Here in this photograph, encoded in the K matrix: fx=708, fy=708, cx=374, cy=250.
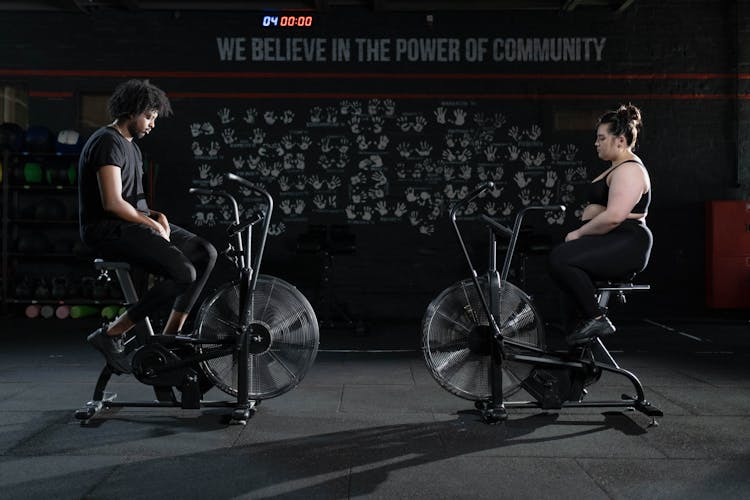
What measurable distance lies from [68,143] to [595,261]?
5839 millimetres

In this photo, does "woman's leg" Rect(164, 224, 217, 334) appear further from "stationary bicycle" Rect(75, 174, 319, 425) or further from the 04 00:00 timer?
the 04 00:00 timer

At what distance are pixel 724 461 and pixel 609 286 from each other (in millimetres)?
897

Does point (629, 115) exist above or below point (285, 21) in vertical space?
below

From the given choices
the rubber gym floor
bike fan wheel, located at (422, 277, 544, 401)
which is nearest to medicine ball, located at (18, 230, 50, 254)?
the rubber gym floor

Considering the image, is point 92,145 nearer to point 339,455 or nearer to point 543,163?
point 339,455

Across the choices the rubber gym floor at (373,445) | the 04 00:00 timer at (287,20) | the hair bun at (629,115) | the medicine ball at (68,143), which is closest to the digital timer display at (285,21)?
the 04 00:00 timer at (287,20)

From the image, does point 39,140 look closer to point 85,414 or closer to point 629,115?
point 85,414

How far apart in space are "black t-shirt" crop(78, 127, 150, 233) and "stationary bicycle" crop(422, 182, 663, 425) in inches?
57.8

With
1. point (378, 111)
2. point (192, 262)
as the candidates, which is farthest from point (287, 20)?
point (192, 262)

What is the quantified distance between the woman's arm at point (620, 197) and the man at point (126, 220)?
72.4 inches

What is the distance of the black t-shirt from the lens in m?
3.03

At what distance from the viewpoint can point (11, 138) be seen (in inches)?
286

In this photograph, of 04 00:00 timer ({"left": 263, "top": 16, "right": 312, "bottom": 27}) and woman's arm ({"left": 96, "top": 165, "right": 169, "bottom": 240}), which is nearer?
woman's arm ({"left": 96, "top": 165, "right": 169, "bottom": 240})

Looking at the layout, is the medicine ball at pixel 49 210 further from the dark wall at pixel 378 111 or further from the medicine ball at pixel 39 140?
the dark wall at pixel 378 111
